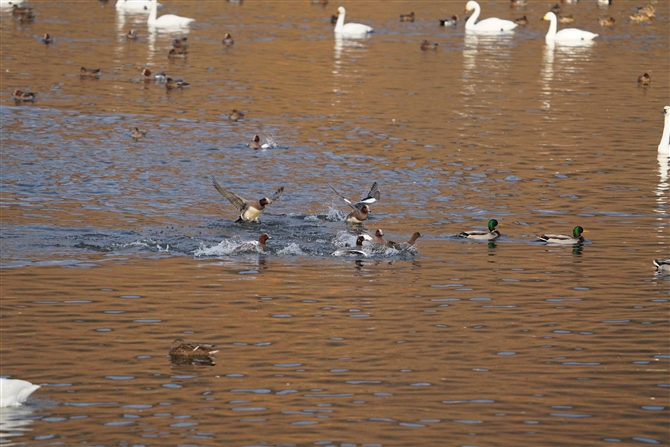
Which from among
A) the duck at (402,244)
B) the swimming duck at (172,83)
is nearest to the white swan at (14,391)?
the duck at (402,244)

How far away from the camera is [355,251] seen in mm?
18453

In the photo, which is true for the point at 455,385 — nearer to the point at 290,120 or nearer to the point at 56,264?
the point at 56,264

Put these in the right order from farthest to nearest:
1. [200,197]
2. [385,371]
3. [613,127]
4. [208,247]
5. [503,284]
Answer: [613,127] < [200,197] < [208,247] < [503,284] < [385,371]

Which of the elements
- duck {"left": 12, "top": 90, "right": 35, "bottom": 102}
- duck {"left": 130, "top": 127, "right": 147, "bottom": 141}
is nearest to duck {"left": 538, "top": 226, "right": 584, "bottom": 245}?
duck {"left": 130, "top": 127, "right": 147, "bottom": 141}

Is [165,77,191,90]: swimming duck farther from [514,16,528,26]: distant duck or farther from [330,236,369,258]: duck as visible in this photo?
A: [514,16,528,26]: distant duck

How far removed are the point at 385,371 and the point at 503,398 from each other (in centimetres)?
138

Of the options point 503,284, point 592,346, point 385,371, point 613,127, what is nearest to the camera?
point 385,371

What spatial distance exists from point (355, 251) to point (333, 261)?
1.31 ft

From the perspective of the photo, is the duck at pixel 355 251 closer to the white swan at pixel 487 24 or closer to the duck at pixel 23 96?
the duck at pixel 23 96

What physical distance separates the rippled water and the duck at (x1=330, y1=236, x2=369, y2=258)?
13 cm

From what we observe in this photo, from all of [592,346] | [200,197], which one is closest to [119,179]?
[200,197]

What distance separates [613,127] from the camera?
31.5m

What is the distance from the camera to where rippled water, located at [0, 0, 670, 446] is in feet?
39.0

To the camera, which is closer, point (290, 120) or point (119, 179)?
point (119, 179)
